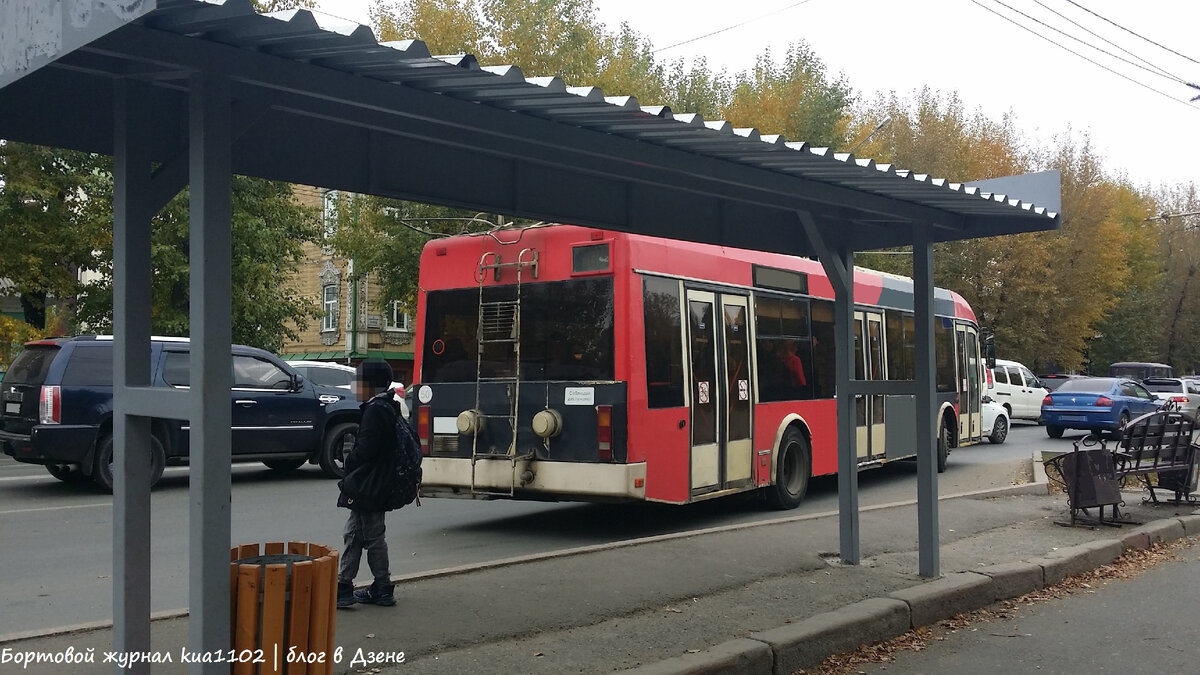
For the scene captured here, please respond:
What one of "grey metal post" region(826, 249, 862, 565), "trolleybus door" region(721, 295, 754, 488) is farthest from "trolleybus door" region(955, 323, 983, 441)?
"grey metal post" region(826, 249, 862, 565)

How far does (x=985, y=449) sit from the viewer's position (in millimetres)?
23734

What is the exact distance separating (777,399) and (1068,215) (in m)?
34.5

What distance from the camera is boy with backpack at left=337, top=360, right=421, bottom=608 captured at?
22.2 feet

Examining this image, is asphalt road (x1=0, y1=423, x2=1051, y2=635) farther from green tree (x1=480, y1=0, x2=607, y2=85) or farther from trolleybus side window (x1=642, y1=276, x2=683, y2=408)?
green tree (x1=480, y1=0, x2=607, y2=85)

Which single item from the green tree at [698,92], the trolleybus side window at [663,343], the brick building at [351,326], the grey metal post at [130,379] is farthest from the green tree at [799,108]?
the grey metal post at [130,379]

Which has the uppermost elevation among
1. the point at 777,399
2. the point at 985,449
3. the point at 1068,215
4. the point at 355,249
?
the point at 1068,215

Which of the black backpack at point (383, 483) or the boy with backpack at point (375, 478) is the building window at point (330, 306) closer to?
the boy with backpack at point (375, 478)

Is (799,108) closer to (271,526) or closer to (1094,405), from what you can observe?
(1094,405)

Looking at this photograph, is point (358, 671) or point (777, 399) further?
point (777, 399)

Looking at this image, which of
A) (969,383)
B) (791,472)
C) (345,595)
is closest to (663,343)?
(791,472)

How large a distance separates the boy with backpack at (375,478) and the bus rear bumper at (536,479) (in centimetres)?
248

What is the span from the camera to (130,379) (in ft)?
14.9

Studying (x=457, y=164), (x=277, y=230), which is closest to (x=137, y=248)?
(x=457, y=164)

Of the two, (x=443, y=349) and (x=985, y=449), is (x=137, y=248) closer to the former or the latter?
(x=443, y=349)
